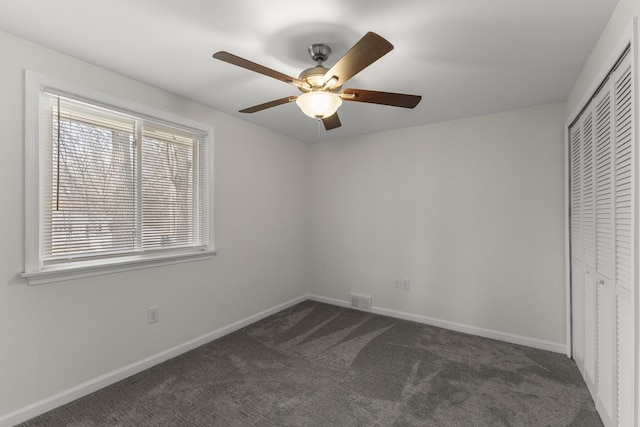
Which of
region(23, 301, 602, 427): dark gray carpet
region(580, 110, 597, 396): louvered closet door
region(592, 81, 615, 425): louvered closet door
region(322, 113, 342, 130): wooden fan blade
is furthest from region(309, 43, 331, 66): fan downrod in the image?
region(23, 301, 602, 427): dark gray carpet

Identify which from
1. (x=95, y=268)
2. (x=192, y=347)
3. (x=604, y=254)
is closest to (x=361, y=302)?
(x=192, y=347)

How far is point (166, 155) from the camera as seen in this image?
2678 millimetres

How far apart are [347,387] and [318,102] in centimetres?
201

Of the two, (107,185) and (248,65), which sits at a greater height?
(248,65)

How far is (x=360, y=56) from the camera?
1.46m

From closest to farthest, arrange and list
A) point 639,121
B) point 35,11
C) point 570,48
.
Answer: point 639,121 < point 35,11 < point 570,48

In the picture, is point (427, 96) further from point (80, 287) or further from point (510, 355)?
point (80, 287)

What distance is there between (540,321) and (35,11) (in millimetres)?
4369

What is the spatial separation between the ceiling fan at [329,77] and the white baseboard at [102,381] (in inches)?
87.8

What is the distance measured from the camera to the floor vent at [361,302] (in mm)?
3854

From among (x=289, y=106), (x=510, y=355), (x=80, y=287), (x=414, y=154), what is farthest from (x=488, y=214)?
(x=80, y=287)

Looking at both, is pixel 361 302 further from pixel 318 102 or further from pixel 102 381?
pixel 318 102

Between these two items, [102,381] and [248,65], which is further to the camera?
[102,381]

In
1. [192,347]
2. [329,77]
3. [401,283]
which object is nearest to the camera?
[329,77]
